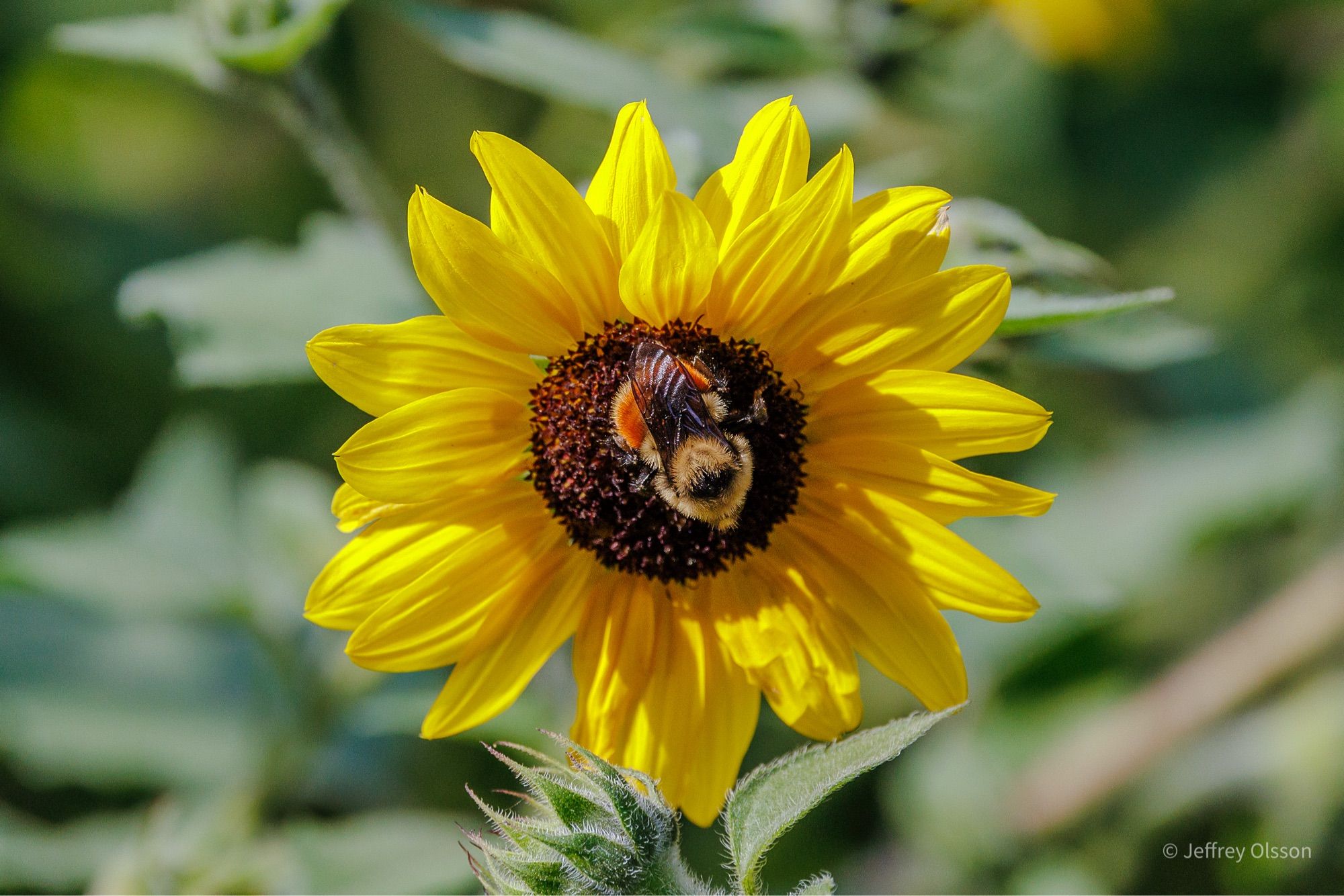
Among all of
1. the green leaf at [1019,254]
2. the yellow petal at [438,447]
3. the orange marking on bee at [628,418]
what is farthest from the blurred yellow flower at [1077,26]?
the yellow petal at [438,447]

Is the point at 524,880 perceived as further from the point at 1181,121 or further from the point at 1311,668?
the point at 1181,121

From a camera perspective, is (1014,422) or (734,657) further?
(734,657)

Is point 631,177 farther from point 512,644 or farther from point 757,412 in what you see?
point 512,644

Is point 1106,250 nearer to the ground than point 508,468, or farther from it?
farther from it

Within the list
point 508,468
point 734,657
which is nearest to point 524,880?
point 734,657

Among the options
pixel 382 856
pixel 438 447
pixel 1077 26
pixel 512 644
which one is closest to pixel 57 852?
pixel 382 856

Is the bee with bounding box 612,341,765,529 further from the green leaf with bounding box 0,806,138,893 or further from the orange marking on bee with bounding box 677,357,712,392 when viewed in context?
the green leaf with bounding box 0,806,138,893

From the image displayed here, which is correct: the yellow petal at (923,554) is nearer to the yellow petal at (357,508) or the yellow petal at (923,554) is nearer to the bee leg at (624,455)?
the bee leg at (624,455)
